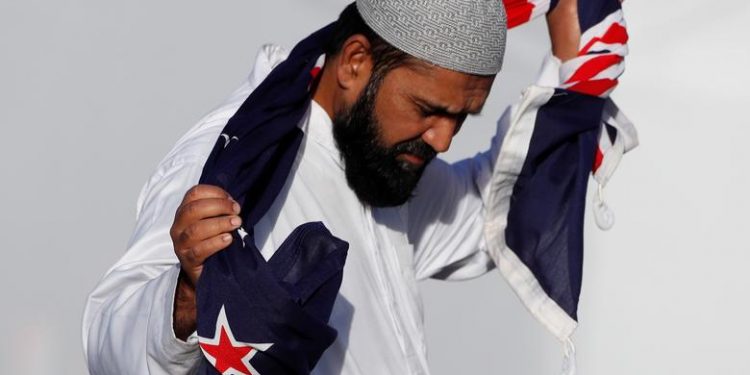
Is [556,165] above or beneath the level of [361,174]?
beneath

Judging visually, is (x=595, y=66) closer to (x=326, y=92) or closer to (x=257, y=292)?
(x=326, y=92)

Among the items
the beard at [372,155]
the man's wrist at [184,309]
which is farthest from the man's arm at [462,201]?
the man's wrist at [184,309]

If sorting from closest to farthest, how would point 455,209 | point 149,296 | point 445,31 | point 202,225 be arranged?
point 202,225 < point 149,296 < point 445,31 < point 455,209

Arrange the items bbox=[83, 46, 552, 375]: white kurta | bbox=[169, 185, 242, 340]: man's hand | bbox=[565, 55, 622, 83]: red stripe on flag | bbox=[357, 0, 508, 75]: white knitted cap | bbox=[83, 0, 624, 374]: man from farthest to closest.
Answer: bbox=[565, 55, 622, 83]: red stripe on flag → bbox=[357, 0, 508, 75]: white knitted cap → bbox=[83, 0, 624, 374]: man → bbox=[83, 46, 552, 375]: white kurta → bbox=[169, 185, 242, 340]: man's hand

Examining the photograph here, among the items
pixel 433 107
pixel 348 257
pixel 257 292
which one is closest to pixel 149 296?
pixel 257 292

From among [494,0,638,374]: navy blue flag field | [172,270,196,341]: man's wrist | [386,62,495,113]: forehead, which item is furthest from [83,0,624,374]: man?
[494,0,638,374]: navy blue flag field

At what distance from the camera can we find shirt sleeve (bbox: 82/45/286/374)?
5.53ft

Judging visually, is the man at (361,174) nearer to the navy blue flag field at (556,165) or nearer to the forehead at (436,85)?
the forehead at (436,85)

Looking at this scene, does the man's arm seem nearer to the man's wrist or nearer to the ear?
the ear

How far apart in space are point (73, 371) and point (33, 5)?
0.77m

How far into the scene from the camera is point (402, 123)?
203 cm

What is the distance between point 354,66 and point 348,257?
0.28 meters

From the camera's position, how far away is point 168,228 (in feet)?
6.00

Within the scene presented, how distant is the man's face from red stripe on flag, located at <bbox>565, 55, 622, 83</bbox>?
316 mm
